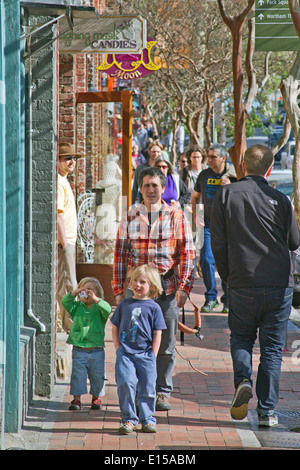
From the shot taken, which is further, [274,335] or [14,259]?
[274,335]

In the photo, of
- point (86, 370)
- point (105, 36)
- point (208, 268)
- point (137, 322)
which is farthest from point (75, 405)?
point (208, 268)

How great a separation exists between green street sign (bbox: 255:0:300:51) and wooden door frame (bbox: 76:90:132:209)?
2160 millimetres

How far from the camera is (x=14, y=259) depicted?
17.9ft

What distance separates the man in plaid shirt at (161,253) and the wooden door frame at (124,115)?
12.7 feet

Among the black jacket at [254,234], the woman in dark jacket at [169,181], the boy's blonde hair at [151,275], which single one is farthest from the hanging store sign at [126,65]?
the boy's blonde hair at [151,275]

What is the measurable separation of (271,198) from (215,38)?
19.4 m

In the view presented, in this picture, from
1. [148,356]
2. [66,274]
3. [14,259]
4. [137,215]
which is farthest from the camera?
[66,274]

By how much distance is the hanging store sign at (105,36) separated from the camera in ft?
28.2

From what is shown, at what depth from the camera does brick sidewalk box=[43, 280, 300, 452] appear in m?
5.46

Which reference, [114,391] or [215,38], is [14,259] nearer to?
[114,391]

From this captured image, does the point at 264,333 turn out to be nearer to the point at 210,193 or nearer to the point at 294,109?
the point at 294,109

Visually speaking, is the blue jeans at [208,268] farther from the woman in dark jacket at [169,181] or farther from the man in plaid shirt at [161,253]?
the man in plaid shirt at [161,253]

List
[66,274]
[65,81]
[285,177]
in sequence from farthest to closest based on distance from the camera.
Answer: [285,177] < [65,81] < [66,274]
